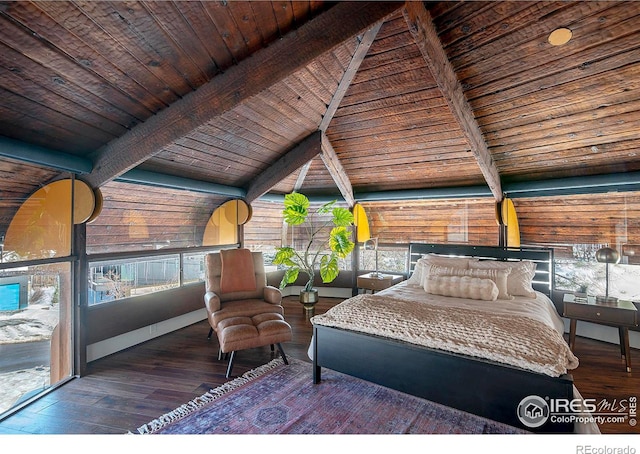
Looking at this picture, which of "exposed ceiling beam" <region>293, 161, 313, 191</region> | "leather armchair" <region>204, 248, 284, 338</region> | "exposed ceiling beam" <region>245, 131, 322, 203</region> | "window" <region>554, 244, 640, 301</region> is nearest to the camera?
"leather armchair" <region>204, 248, 284, 338</region>

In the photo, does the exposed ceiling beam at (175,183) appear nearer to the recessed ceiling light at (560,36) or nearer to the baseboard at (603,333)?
the recessed ceiling light at (560,36)

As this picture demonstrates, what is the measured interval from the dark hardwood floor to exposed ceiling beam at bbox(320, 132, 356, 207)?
2414mm

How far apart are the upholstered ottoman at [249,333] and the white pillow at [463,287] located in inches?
65.9

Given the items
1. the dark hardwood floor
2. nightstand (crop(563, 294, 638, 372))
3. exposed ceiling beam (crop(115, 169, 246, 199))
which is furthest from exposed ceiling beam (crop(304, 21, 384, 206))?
nightstand (crop(563, 294, 638, 372))

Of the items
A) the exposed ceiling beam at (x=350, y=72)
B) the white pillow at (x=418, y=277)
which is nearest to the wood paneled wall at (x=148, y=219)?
the exposed ceiling beam at (x=350, y=72)

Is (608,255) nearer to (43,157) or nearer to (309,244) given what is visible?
(309,244)

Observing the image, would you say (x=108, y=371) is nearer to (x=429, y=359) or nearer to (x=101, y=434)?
(x=101, y=434)

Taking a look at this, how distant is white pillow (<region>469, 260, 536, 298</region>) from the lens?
3518mm

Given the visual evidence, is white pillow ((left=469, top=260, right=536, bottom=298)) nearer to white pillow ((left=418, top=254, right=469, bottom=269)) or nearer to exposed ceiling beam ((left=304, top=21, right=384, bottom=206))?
white pillow ((left=418, top=254, right=469, bottom=269))

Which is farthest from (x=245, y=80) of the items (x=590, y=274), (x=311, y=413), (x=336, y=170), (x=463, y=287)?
(x=590, y=274)

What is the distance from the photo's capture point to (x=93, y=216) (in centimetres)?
295

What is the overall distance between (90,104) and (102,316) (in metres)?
2.10

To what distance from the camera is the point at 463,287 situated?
3.39 m

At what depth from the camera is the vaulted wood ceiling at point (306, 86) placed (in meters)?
1.99
